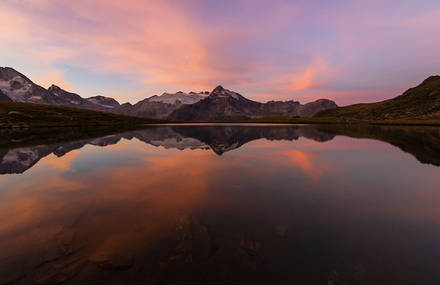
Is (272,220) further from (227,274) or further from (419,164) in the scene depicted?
(419,164)

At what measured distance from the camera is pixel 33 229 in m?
11.8

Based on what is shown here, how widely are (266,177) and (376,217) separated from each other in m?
11.0

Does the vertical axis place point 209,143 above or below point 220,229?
below

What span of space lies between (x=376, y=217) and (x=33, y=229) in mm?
21281

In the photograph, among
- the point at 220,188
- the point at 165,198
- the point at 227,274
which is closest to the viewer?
the point at 227,274

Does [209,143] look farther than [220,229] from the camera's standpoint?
Yes

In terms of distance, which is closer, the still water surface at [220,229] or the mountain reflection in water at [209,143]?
the still water surface at [220,229]

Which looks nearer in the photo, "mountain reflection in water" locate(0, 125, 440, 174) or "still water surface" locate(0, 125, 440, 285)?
"still water surface" locate(0, 125, 440, 285)

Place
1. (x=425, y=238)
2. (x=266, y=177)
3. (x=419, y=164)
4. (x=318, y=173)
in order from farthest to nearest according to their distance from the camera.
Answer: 1. (x=419, y=164)
2. (x=318, y=173)
3. (x=266, y=177)
4. (x=425, y=238)

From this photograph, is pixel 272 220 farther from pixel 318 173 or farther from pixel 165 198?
pixel 318 173

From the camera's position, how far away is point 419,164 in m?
29.0

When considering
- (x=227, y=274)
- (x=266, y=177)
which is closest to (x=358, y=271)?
(x=227, y=274)

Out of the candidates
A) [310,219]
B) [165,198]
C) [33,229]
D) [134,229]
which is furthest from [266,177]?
[33,229]

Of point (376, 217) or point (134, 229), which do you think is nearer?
point (134, 229)
